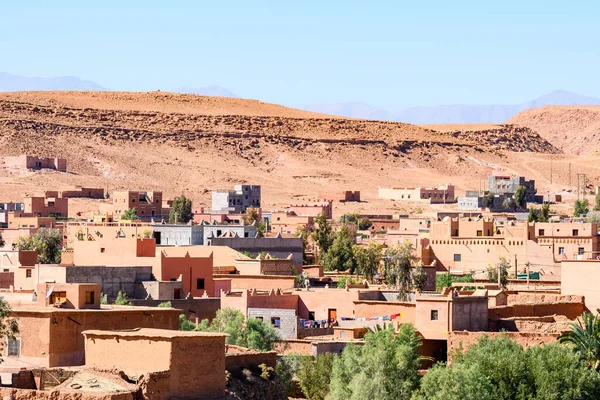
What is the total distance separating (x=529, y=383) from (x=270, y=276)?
1674cm

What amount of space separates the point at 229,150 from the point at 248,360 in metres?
132

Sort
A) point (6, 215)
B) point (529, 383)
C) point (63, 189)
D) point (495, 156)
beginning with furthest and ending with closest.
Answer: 1. point (495, 156)
2. point (63, 189)
3. point (6, 215)
4. point (529, 383)

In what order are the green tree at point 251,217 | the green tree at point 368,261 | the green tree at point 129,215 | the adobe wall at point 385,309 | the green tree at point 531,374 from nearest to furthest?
the green tree at point 531,374, the adobe wall at point 385,309, the green tree at point 368,261, the green tree at point 251,217, the green tree at point 129,215

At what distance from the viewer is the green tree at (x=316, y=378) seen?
94.1 ft

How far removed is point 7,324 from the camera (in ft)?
81.7

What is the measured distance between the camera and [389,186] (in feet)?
469

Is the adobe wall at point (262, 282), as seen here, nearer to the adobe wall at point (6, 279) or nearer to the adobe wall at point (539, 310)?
the adobe wall at point (6, 279)

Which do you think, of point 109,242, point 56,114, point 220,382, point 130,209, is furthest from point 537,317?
point 56,114

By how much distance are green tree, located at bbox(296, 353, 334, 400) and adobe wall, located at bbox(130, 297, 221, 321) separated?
22.1ft

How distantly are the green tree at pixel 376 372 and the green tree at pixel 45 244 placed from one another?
83.3ft

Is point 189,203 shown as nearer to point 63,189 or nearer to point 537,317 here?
point 63,189

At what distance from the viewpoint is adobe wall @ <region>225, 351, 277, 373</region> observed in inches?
1009

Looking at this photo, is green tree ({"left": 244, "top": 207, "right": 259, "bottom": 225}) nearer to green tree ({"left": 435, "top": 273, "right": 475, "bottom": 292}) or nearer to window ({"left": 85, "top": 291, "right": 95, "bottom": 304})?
green tree ({"left": 435, "top": 273, "right": 475, "bottom": 292})

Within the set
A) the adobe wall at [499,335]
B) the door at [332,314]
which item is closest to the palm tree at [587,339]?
the adobe wall at [499,335]
